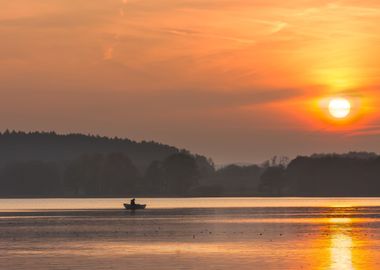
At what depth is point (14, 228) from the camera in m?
99.6

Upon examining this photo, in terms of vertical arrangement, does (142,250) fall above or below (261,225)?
below

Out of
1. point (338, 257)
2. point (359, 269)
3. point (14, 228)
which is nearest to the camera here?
point (359, 269)

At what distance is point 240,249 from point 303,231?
80.7 feet

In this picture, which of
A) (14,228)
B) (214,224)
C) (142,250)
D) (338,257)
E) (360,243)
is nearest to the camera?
(338,257)

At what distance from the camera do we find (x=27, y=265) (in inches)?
2201

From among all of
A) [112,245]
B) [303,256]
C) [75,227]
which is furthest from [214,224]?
[303,256]

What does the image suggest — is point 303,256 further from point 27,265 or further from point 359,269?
point 27,265

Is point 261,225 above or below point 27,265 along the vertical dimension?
above

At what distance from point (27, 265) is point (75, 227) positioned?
4508 centimetres

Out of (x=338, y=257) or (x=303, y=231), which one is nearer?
(x=338, y=257)

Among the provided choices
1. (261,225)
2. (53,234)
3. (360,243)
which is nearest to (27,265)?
(360,243)

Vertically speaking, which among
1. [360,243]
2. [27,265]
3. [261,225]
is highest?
[261,225]

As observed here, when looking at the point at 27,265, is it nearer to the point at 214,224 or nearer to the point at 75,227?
the point at 75,227

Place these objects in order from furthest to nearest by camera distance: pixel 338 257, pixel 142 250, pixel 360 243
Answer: pixel 360 243
pixel 142 250
pixel 338 257
